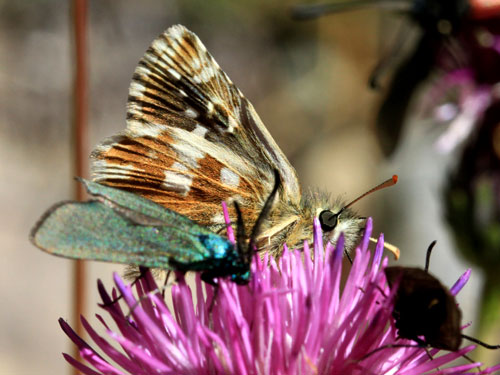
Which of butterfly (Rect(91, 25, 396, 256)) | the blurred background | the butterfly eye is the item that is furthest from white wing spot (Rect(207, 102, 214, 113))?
the blurred background

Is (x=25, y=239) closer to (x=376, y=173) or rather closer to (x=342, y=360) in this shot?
(x=376, y=173)

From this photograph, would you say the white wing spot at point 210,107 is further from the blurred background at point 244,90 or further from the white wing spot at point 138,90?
the blurred background at point 244,90

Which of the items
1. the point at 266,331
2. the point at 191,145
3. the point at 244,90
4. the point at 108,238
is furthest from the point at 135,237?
the point at 244,90

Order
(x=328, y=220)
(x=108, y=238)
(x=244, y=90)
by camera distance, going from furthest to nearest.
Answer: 1. (x=244, y=90)
2. (x=328, y=220)
3. (x=108, y=238)

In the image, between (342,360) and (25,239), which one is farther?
(25,239)

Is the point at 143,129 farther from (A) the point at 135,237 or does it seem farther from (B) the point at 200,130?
(A) the point at 135,237

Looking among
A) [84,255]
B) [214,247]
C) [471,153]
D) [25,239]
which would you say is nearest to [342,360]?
[214,247]

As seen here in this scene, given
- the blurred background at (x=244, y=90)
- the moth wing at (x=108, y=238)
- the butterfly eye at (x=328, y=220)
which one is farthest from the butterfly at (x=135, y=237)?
the blurred background at (x=244, y=90)
